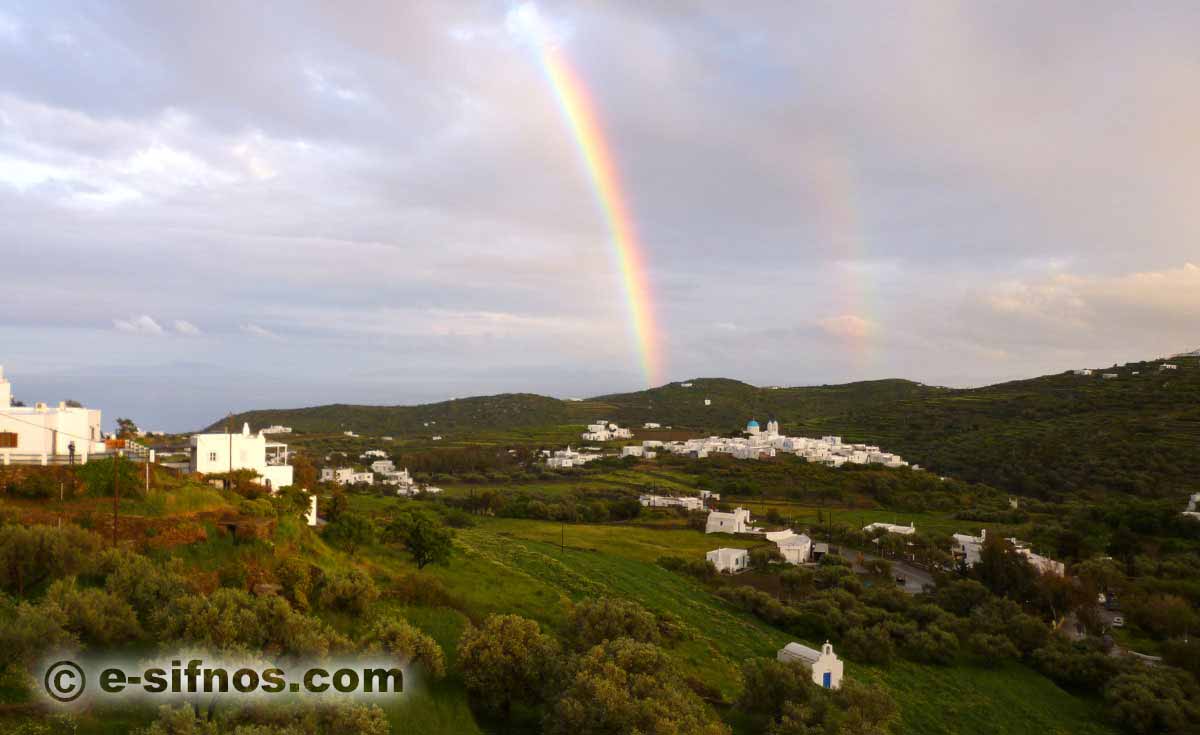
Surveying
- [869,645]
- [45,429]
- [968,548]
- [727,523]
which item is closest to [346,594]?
[45,429]

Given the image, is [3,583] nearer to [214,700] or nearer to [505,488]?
[214,700]

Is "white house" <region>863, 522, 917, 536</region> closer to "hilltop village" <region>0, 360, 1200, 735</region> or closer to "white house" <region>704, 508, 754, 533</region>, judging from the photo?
"hilltop village" <region>0, 360, 1200, 735</region>

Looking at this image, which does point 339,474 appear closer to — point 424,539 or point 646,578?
point 646,578

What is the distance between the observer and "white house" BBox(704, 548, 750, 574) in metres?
43.1

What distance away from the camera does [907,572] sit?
145 feet

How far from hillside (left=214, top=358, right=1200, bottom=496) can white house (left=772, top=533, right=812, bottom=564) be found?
1371 inches

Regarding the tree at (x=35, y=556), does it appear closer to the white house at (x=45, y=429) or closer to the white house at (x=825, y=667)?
the white house at (x=45, y=429)

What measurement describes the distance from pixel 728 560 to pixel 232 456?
28.3 m

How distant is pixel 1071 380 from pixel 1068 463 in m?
61.2

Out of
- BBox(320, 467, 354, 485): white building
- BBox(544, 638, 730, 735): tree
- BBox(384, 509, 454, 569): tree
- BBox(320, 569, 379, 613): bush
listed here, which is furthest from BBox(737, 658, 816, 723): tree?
BBox(320, 467, 354, 485): white building

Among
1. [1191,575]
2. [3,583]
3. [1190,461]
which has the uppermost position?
[3,583]

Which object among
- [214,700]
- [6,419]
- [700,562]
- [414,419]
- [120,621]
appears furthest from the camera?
[414,419]

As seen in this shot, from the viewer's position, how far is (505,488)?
70500 millimetres

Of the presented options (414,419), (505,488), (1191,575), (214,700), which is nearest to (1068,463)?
(1191,575)
